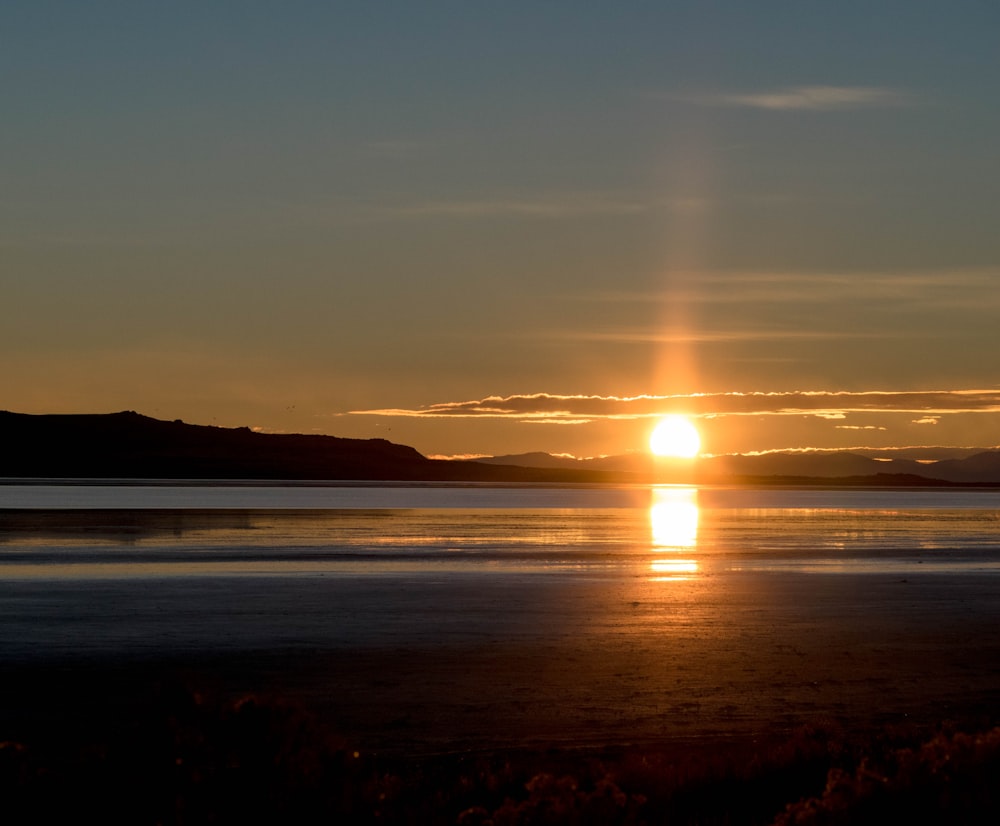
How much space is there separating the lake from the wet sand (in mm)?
71

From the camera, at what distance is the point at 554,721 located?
51.2 ft

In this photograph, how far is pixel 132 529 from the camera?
59.9 m

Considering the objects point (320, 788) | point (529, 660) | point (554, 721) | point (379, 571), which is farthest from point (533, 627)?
point (320, 788)

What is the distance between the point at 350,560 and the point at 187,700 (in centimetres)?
3288

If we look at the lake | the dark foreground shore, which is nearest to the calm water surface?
the lake

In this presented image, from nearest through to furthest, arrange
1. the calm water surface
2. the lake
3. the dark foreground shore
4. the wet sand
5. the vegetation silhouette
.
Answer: the vegetation silhouette → the dark foreground shore → the wet sand → the lake → the calm water surface

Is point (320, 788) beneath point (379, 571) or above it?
above

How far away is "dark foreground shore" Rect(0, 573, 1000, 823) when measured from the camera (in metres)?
8.66

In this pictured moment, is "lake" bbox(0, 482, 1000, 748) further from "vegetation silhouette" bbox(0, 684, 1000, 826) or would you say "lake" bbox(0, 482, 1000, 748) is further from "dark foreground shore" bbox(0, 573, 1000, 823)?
"vegetation silhouette" bbox(0, 684, 1000, 826)

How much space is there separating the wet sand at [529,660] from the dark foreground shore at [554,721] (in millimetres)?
69

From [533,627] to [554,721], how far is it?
8.93 meters

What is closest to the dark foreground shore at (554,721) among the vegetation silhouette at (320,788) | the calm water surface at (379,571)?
the vegetation silhouette at (320,788)

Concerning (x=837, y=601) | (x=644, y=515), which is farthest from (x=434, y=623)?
(x=644, y=515)

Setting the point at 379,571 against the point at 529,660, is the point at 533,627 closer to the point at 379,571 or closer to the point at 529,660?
the point at 529,660
